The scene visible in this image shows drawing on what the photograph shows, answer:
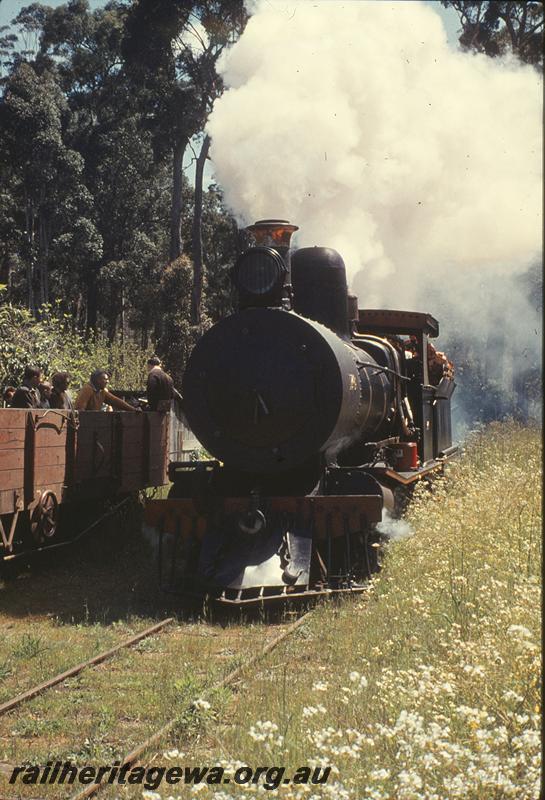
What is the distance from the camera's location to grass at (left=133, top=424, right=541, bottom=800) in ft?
12.0

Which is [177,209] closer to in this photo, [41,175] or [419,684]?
[41,175]

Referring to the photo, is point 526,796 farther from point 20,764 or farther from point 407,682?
point 20,764

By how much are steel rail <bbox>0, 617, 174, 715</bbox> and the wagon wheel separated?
75.1 inches

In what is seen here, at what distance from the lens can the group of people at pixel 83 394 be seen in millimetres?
10375

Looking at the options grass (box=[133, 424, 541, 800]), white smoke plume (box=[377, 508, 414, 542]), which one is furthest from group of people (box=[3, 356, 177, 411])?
grass (box=[133, 424, 541, 800])

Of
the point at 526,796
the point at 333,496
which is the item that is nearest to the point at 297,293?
the point at 333,496

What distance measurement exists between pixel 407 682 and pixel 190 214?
40.1 m

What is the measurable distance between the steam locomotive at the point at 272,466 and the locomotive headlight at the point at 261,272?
1cm

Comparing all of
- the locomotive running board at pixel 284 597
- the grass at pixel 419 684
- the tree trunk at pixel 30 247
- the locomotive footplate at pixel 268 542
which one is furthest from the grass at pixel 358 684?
the tree trunk at pixel 30 247

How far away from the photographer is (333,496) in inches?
326

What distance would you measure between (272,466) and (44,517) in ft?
7.31

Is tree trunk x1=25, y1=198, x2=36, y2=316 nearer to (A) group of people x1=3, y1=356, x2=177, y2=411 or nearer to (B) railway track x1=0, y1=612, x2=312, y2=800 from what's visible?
(A) group of people x1=3, y1=356, x2=177, y2=411

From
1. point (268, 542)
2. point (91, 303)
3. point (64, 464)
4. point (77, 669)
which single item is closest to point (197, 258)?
point (91, 303)

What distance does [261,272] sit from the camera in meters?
8.69
